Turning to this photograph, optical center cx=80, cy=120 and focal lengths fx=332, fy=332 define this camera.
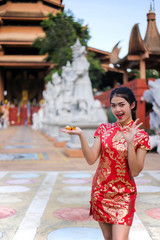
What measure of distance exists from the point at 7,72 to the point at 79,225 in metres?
37.1

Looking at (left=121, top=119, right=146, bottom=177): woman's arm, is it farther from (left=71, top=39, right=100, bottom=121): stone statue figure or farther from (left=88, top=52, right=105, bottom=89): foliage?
(left=88, top=52, right=105, bottom=89): foliage

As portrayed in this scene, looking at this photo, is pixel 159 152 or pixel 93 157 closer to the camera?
pixel 93 157

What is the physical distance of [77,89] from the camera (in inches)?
374

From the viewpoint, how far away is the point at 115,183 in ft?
7.02

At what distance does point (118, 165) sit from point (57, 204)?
80.0 inches

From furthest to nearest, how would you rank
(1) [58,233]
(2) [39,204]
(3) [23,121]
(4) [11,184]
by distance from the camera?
(3) [23,121] → (4) [11,184] → (2) [39,204] → (1) [58,233]

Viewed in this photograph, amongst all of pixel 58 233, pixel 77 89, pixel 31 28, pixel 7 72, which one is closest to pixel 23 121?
pixel 7 72

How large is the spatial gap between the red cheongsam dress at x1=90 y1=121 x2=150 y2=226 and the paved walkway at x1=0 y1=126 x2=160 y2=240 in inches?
34.7

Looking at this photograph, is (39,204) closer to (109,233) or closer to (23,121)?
(109,233)

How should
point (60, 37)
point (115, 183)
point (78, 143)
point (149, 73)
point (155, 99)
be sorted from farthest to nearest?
point (149, 73) < point (60, 37) < point (155, 99) < point (78, 143) < point (115, 183)

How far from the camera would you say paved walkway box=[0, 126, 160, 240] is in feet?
9.91

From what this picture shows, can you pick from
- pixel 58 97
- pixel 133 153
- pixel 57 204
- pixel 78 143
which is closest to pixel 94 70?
pixel 58 97

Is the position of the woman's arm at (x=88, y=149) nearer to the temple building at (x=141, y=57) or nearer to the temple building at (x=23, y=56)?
the temple building at (x=141, y=57)

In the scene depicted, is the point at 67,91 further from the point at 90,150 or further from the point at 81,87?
the point at 90,150
